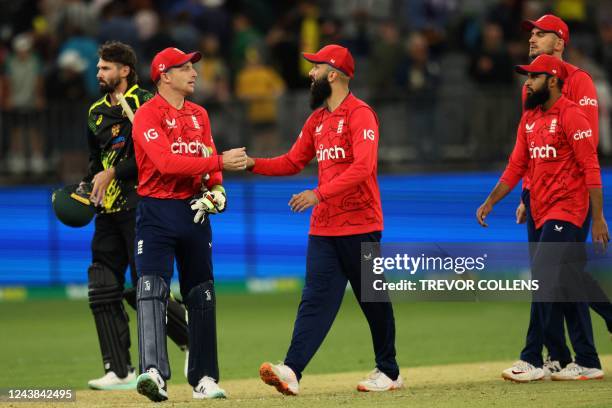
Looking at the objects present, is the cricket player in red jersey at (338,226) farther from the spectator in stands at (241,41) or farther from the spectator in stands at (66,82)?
the spectator in stands at (241,41)

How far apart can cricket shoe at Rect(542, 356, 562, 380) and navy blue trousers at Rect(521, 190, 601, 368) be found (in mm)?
32

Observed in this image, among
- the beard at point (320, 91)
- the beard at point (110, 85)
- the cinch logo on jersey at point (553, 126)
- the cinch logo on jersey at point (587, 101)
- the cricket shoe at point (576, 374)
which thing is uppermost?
the beard at point (110, 85)

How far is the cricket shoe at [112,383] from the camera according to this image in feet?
34.2

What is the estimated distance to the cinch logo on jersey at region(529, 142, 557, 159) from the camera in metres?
9.75

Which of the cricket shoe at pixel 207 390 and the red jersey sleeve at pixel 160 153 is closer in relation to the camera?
the red jersey sleeve at pixel 160 153

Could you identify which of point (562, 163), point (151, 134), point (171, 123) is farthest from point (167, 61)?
point (562, 163)

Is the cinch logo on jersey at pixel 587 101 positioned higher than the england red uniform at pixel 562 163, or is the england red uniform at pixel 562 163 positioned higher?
the cinch logo on jersey at pixel 587 101

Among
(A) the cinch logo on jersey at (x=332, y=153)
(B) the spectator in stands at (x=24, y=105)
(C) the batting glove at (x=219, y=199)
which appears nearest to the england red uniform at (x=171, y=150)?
(C) the batting glove at (x=219, y=199)

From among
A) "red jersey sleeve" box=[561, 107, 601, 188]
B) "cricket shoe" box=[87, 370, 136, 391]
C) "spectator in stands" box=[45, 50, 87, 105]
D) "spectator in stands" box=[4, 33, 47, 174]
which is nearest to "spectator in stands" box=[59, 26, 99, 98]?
"spectator in stands" box=[45, 50, 87, 105]

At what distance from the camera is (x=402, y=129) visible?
1803 cm

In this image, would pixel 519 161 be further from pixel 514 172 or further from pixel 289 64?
pixel 289 64

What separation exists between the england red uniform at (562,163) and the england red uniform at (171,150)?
2447 millimetres

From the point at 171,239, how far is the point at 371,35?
38.7ft

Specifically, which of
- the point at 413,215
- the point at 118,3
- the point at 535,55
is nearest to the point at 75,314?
the point at 413,215
